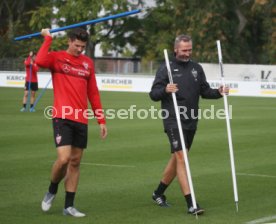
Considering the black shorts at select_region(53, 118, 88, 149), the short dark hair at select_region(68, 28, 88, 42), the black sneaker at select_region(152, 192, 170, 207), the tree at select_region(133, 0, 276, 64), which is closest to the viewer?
the short dark hair at select_region(68, 28, 88, 42)

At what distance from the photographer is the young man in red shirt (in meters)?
9.38

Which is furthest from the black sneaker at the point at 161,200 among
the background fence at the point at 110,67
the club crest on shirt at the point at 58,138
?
the background fence at the point at 110,67

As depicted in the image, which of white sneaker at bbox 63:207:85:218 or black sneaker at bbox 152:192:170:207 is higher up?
white sneaker at bbox 63:207:85:218

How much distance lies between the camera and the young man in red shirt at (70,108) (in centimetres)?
938

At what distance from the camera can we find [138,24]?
7181cm

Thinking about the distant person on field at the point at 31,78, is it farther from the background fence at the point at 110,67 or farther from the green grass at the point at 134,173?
the background fence at the point at 110,67

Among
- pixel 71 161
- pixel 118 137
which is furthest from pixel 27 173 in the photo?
pixel 118 137

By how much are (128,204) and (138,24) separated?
204 feet

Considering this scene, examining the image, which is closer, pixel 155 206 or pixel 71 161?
pixel 71 161

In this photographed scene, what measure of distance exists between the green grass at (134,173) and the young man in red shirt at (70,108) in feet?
1.42

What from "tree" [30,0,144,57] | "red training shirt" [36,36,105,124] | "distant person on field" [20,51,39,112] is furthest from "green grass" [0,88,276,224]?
"tree" [30,0,144,57]

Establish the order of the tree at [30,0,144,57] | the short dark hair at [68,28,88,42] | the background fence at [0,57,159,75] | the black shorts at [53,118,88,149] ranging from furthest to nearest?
1. the tree at [30,0,144,57]
2. the background fence at [0,57,159,75]
3. the black shorts at [53,118,88,149]
4. the short dark hair at [68,28,88,42]

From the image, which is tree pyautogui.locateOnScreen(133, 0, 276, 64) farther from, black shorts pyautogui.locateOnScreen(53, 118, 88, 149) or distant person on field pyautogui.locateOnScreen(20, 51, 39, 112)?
black shorts pyautogui.locateOnScreen(53, 118, 88, 149)

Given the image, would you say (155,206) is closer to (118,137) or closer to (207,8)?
(118,137)
